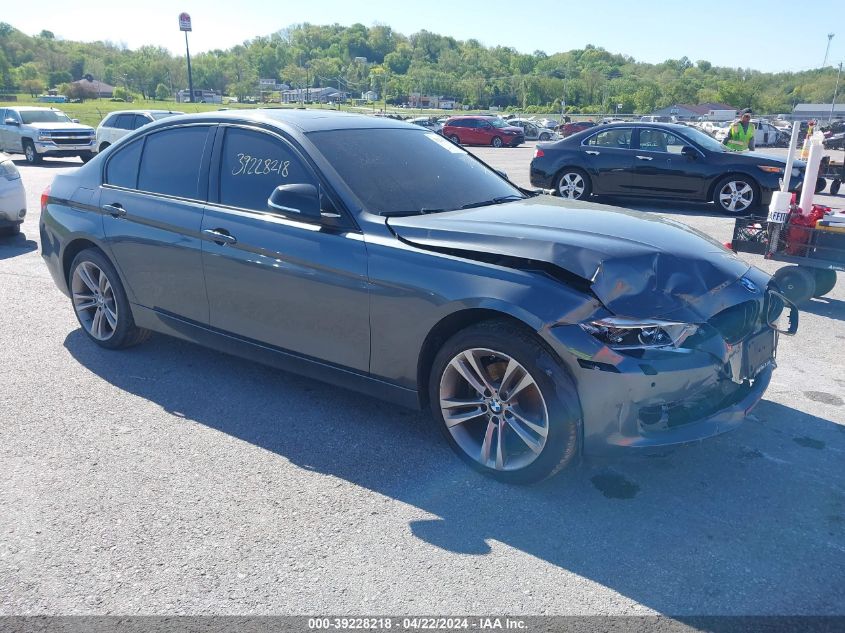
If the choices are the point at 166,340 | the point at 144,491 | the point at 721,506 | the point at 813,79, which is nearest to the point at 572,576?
the point at 721,506

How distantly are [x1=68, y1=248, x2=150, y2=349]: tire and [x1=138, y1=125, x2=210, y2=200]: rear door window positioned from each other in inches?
28.7

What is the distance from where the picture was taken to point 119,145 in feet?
16.8

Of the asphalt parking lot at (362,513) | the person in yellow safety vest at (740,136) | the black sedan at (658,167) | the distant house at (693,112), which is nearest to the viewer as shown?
the asphalt parking lot at (362,513)

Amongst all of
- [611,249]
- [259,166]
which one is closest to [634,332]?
[611,249]

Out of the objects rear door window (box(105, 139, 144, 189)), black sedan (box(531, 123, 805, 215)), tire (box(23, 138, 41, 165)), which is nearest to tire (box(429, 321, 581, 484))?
rear door window (box(105, 139, 144, 189))

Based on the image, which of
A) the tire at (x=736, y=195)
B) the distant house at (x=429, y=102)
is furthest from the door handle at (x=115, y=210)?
the distant house at (x=429, y=102)

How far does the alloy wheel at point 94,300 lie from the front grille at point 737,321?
4.00 metres

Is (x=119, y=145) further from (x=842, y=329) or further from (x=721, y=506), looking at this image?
(x=842, y=329)

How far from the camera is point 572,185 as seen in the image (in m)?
13.4

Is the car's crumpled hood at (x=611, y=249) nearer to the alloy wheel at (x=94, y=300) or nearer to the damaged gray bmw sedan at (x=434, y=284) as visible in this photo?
the damaged gray bmw sedan at (x=434, y=284)

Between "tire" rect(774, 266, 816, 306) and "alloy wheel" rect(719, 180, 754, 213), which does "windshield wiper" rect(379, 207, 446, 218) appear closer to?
"tire" rect(774, 266, 816, 306)

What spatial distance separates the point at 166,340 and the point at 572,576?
12.7ft

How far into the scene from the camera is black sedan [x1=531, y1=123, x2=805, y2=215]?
11.9 meters

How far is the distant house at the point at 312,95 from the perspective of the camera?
5227 inches
